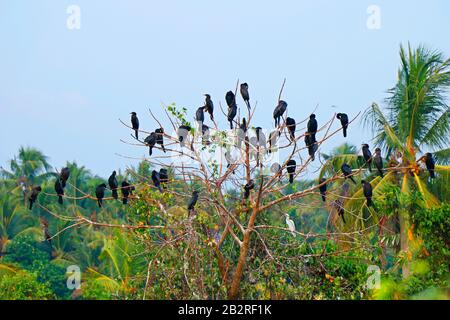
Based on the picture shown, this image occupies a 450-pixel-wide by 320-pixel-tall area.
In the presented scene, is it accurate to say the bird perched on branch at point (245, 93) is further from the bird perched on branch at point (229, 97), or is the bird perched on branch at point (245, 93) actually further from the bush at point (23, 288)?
the bush at point (23, 288)

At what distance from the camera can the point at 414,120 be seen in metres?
14.2

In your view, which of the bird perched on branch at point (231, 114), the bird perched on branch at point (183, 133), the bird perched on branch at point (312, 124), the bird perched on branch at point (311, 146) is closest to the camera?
the bird perched on branch at point (311, 146)

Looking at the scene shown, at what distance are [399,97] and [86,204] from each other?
13.8 meters

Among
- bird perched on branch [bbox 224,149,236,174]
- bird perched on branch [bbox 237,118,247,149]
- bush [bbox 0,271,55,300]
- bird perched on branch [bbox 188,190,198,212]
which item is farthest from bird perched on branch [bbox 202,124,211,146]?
bush [bbox 0,271,55,300]

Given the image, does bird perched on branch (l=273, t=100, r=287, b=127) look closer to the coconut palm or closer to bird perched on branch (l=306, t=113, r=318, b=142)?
bird perched on branch (l=306, t=113, r=318, b=142)

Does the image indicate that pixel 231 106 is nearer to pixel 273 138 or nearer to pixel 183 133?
pixel 183 133

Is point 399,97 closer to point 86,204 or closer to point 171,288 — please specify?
point 171,288

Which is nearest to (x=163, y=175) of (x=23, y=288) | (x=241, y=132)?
(x=241, y=132)

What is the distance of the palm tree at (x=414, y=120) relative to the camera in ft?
45.0

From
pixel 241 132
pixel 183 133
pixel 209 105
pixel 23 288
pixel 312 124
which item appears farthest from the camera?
pixel 23 288

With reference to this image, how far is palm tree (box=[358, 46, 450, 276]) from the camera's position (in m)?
13.7

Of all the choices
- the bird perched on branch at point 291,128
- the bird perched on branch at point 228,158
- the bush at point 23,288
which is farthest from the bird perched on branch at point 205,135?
the bush at point 23,288
